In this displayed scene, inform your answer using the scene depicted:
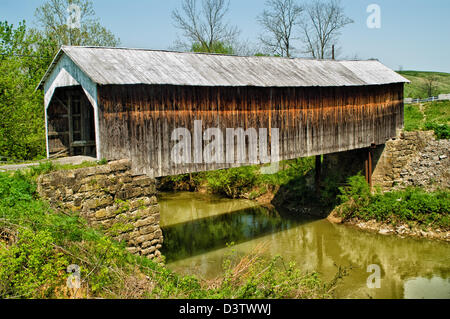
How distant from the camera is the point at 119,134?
959 cm

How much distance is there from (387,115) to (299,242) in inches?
260

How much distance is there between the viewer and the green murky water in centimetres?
1148

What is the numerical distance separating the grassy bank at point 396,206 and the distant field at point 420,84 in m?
27.6

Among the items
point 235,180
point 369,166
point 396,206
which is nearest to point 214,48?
point 235,180

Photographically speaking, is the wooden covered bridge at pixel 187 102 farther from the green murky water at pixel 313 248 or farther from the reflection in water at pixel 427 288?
the reflection in water at pixel 427 288

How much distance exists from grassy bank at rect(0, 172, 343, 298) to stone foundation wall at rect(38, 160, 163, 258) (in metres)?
0.32

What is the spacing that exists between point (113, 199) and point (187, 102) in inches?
126

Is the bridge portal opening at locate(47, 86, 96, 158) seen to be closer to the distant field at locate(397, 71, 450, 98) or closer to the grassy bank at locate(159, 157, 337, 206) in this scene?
the grassy bank at locate(159, 157, 337, 206)

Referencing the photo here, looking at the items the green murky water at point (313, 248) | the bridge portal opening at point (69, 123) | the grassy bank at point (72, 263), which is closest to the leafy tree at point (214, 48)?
the green murky water at point (313, 248)

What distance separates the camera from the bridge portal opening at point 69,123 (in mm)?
11555

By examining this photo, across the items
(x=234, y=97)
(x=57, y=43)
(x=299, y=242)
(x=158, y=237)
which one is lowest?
(x=299, y=242)

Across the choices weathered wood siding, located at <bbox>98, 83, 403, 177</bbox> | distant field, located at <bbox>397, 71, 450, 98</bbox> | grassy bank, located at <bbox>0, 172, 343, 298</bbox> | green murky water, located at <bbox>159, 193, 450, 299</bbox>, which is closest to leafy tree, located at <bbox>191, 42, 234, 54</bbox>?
green murky water, located at <bbox>159, 193, 450, 299</bbox>
